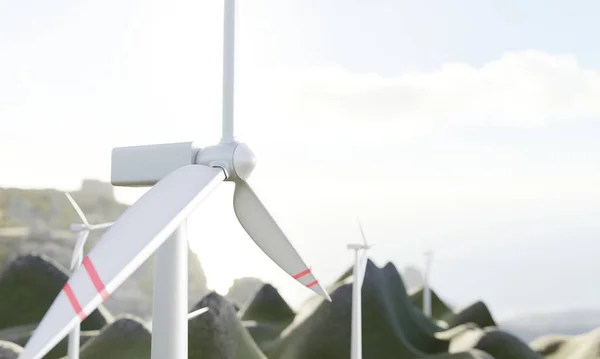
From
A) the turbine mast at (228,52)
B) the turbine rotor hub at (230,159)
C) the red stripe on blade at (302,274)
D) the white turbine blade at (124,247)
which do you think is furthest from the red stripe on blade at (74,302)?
the red stripe on blade at (302,274)

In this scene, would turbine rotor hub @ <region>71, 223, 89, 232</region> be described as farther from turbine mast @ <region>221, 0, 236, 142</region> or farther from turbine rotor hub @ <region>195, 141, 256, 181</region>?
turbine rotor hub @ <region>195, 141, 256, 181</region>

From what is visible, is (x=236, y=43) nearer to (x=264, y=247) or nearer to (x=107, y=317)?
(x=264, y=247)

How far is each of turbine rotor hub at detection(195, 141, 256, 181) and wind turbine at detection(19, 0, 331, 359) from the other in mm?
21

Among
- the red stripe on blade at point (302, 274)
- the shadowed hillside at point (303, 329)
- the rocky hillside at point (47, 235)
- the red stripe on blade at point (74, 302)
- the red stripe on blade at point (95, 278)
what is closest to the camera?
the red stripe on blade at point (74, 302)

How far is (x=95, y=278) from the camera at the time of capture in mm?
10258

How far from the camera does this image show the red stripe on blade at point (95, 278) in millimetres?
10000

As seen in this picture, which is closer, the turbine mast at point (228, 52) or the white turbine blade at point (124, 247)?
the white turbine blade at point (124, 247)

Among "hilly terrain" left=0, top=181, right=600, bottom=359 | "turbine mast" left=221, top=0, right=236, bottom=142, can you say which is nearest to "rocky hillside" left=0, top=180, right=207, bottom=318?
"hilly terrain" left=0, top=181, right=600, bottom=359

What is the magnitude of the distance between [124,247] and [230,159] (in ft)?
11.7

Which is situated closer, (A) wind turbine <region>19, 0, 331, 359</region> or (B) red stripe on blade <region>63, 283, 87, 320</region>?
(B) red stripe on blade <region>63, 283, 87, 320</region>

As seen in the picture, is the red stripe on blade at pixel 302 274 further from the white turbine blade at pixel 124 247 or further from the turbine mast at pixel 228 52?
the turbine mast at pixel 228 52

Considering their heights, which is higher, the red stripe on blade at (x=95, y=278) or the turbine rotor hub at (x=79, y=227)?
the turbine rotor hub at (x=79, y=227)

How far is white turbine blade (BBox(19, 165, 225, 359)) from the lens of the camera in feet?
31.8

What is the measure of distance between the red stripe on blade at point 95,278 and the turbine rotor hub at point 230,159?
3.92 metres
